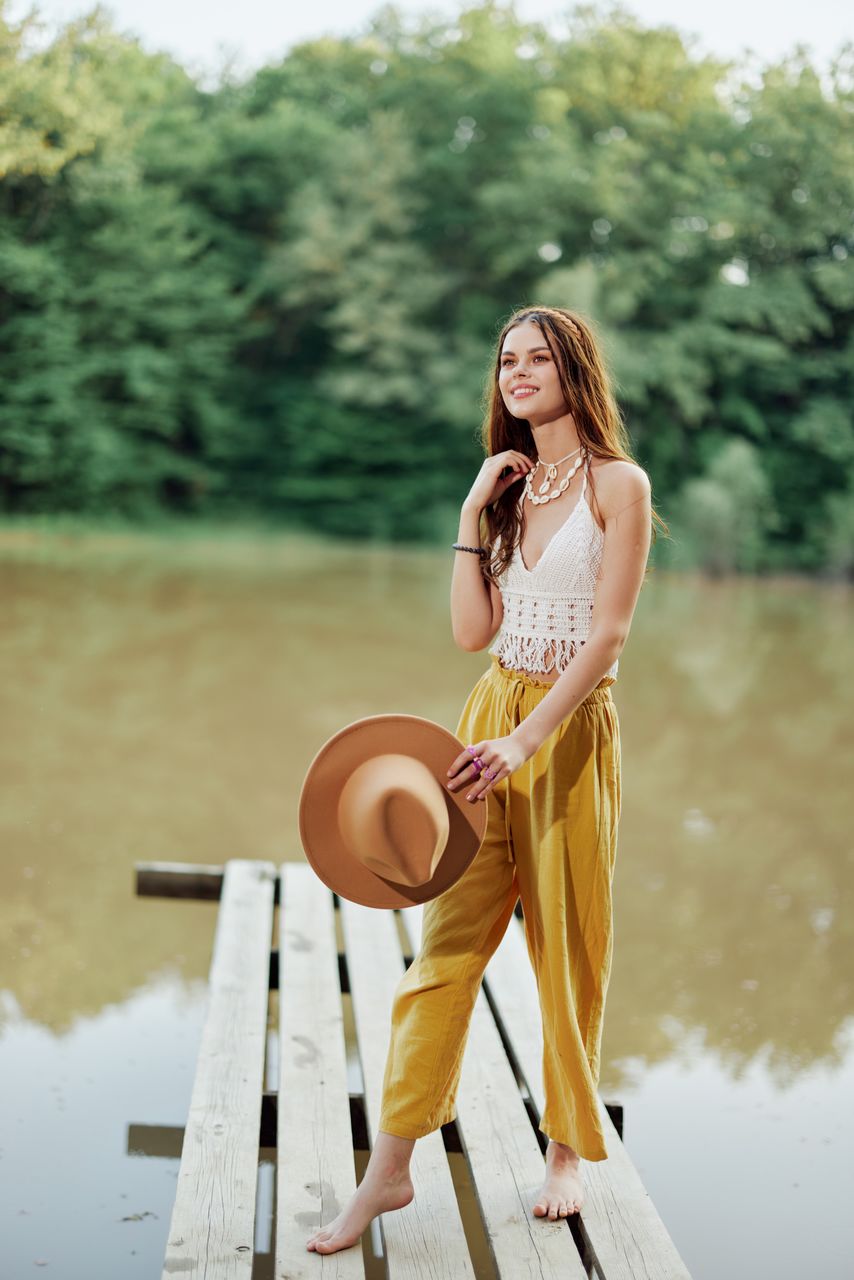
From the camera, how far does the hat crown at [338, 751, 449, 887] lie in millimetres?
1843

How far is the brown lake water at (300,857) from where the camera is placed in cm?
249

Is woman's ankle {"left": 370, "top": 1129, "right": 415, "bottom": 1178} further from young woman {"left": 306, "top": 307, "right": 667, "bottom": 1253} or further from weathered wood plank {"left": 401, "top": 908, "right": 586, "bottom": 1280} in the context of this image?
weathered wood plank {"left": 401, "top": 908, "right": 586, "bottom": 1280}

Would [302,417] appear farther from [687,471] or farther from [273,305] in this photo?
[687,471]

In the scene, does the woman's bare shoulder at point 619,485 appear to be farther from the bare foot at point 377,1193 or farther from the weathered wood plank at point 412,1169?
the weathered wood plank at point 412,1169

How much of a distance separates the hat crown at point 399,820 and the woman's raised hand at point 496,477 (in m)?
0.46

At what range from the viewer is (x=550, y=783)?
1.95m

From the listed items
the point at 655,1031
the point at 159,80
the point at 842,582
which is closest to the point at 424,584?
the point at 842,582

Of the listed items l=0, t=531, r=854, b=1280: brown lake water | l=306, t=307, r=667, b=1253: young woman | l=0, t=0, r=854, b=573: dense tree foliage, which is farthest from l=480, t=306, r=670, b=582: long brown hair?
l=0, t=0, r=854, b=573: dense tree foliage

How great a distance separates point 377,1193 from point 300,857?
2687 millimetres

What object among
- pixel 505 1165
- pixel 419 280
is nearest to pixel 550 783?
pixel 505 1165

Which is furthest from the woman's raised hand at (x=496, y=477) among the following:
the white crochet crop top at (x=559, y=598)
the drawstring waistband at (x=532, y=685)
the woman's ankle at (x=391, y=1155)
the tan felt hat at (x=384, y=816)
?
the woman's ankle at (x=391, y=1155)

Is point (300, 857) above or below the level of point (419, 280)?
below

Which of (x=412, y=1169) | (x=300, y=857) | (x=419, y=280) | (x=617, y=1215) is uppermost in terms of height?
(x=419, y=280)

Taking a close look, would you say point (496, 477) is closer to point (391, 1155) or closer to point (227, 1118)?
point (391, 1155)
